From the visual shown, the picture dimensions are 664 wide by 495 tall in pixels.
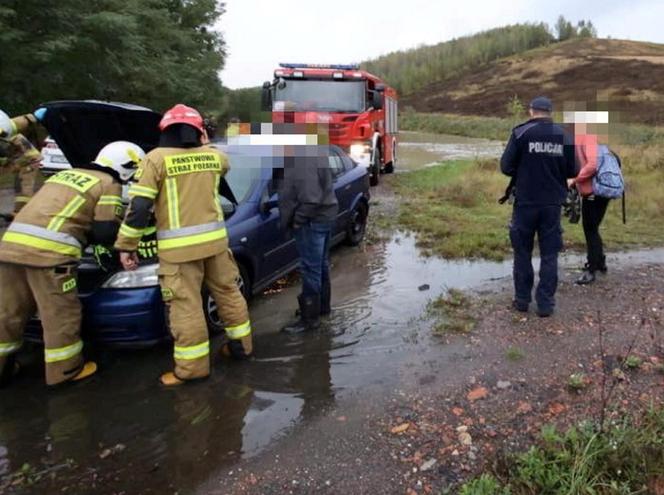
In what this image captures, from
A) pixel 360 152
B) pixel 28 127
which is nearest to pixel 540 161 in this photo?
pixel 28 127

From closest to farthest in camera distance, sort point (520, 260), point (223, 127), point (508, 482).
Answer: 1. point (508, 482)
2. point (520, 260)
3. point (223, 127)

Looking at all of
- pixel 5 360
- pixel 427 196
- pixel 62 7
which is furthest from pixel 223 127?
pixel 62 7

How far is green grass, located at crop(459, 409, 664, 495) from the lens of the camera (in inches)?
98.6

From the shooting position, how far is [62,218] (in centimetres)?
374

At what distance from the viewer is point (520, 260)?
16.1ft

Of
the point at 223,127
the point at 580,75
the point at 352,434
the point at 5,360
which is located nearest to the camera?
the point at 352,434

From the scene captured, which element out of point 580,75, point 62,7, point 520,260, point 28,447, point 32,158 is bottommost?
point 28,447

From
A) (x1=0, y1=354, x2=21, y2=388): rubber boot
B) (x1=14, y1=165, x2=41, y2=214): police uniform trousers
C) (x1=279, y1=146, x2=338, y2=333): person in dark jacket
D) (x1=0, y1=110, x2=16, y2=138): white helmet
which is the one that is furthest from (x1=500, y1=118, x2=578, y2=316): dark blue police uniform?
(x1=14, y1=165, x2=41, y2=214): police uniform trousers

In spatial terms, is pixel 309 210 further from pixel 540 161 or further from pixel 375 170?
pixel 375 170

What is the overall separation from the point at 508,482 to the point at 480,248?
467 cm

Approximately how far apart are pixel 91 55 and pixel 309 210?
1370 cm

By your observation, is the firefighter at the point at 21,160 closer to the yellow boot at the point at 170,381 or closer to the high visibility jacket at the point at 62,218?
the high visibility jacket at the point at 62,218

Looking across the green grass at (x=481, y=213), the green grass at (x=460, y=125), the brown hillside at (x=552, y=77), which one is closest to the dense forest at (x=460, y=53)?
the brown hillside at (x=552, y=77)

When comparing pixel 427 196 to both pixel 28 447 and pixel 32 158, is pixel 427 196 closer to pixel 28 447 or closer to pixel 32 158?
pixel 32 158
